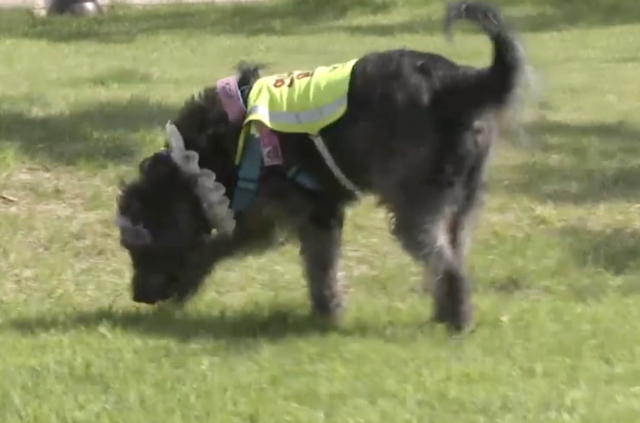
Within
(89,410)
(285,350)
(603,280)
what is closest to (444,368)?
(285,350)

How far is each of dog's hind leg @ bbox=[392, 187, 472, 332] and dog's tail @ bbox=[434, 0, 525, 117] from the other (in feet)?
1.32

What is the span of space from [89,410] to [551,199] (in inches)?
185

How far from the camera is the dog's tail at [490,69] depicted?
193 inches

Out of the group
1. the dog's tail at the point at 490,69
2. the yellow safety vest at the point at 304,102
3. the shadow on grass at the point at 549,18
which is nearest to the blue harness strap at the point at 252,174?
the yellow safety vest at the point at 304,102

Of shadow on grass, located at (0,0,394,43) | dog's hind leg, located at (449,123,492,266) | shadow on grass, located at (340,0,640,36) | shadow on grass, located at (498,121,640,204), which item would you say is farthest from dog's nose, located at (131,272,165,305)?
shadow on grass, located at (340,0,640,36)

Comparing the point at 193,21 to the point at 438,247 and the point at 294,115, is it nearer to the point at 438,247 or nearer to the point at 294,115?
the point at 294,115

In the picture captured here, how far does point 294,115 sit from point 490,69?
2.88ft

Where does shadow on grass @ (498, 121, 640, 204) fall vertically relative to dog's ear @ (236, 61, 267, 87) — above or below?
below

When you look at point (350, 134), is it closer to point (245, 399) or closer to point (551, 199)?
point (245, 399)

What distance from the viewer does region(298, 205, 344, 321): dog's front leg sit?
18.3 ft

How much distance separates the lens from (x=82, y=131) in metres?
9.43

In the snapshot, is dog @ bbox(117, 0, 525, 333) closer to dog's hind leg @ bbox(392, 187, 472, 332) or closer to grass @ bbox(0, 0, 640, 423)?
dog's hind leg @ bbox(392, 187, 472, 332)

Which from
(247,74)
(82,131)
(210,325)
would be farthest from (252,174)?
(82,131)

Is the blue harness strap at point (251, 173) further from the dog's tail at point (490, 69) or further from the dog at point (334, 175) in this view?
the dog's tail at point (490, 69)
